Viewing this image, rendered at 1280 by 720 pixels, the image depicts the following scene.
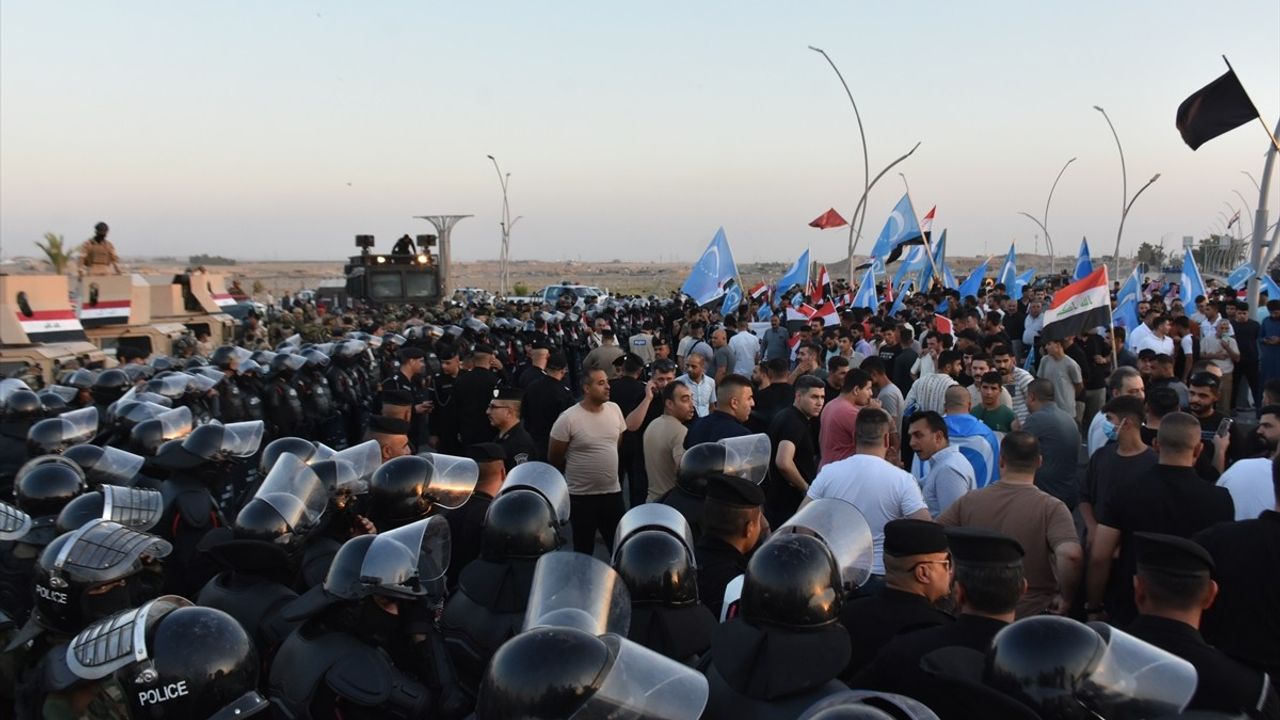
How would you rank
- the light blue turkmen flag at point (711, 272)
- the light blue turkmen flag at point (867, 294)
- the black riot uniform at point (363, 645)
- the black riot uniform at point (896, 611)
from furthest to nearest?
the light blue turkmen flag at point (867, 294) < the light blue turkmen flag at point (711, 272) < the black riot uniform at point (896, 611) < the black riot uniform at point (363, 645)

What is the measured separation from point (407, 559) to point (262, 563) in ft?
2.63

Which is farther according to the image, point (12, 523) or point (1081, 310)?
point (1081, 310)

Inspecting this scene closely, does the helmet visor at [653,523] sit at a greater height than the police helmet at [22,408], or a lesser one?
greater

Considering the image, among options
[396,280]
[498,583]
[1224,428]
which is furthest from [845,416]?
[396,280]

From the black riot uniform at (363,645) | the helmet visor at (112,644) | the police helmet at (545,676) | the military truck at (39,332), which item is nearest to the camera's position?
the police helmet at (545,676)

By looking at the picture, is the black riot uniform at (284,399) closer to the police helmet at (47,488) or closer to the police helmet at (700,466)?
the police helmet at (47,488)

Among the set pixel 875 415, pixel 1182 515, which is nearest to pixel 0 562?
pixel 875 415

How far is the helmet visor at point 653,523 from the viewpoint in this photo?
13.5ft

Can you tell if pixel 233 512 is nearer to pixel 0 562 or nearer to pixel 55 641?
pixel 0 562

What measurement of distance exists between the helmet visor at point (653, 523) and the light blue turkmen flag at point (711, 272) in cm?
1526

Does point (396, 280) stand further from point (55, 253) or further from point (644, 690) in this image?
point (644, 690)

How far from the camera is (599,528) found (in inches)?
305

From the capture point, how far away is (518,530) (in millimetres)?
4266

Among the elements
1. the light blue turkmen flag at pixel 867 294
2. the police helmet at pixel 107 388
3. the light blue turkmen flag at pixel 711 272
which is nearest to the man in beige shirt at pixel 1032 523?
the police helmet at pixel 107 388
